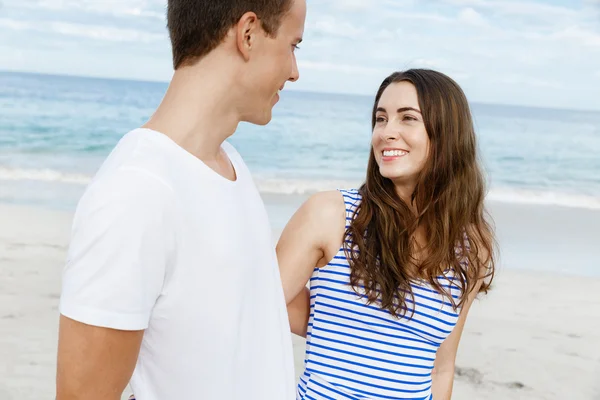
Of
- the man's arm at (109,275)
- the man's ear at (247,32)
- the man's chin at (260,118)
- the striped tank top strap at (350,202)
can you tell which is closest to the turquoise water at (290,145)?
the striped tank top strap at (350,202)

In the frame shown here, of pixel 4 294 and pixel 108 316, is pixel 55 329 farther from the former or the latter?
pixel 108 316

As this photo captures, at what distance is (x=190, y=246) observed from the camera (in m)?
1.10

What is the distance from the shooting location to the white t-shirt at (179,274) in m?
1.01

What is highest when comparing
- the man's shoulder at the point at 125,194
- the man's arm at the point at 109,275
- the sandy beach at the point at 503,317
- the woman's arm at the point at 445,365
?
the man's shoulder at the point at 125,194

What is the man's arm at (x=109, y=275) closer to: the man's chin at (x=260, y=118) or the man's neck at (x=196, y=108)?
the man's neck at (x=196, y=108)

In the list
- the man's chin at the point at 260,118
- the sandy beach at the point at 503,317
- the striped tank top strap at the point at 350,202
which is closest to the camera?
the man's chin at the point at 260,118

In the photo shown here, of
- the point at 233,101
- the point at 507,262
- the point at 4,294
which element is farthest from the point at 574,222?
the point at 233,101

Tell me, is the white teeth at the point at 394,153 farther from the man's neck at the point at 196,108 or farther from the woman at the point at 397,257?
the man's neck at the point at 196,108

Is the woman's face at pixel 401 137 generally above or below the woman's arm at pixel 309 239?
above

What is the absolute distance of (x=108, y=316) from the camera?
40.3 inches

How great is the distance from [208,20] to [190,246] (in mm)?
370

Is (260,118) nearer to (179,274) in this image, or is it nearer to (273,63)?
(273,63)

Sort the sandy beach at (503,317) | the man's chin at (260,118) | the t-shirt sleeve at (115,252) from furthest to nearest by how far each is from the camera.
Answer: the sandy beach at (503,317)
the man's chin at (260,118)
the t-shirt sleeve at (115,252)

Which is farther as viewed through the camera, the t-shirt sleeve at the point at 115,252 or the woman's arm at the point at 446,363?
the woman's arm at the point at 446,363
